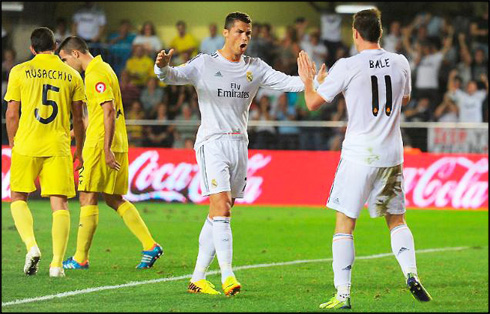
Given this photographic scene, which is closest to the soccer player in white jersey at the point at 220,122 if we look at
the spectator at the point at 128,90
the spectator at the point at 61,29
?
the spectator at the point at 128,90

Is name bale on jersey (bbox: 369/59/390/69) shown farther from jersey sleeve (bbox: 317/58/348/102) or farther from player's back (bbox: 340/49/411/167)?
jersey sleeve (bbox: 317/58/348/102)

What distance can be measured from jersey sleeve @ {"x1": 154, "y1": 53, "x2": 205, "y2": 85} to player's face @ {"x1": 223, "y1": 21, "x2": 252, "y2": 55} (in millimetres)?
266

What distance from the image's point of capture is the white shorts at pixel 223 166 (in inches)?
313

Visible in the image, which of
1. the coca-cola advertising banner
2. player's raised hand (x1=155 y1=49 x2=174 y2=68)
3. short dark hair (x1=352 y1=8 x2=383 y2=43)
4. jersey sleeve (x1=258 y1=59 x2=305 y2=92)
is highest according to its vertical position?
short dark hair (x1=352 y1=8 x2=383 y2=43)

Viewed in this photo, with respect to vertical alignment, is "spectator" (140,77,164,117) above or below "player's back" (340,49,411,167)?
below

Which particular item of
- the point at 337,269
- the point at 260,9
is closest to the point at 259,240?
the point at 337,269

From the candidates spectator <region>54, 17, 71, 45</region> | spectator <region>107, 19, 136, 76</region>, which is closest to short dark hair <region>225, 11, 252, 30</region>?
spectator <region>107, 19, 136, 76</region>

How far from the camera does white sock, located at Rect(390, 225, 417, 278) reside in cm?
739

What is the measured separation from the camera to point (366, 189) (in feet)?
23.9

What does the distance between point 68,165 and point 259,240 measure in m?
4.32

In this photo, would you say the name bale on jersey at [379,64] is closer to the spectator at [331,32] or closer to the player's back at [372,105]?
the player's back at [372,105]

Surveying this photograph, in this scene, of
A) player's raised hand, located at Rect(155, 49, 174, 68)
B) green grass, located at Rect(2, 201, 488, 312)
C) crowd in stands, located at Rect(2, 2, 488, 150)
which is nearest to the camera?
green grass, located at Rect(2, 201, 488, 312)

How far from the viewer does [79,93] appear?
925 cm

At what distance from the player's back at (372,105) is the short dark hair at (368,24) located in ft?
0.35
